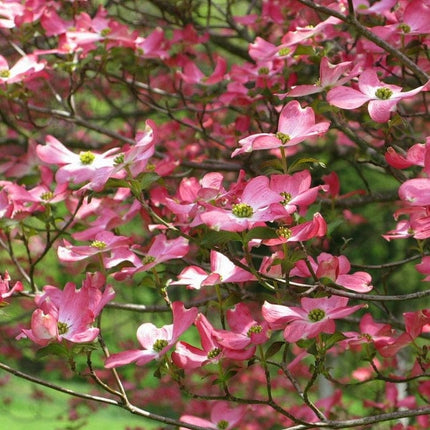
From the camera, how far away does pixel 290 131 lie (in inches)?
43.1

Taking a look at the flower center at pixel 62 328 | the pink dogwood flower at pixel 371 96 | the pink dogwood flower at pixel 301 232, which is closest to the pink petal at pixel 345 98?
the pink dogwood flower at pixel 371 96

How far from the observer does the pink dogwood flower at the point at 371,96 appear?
1.12m

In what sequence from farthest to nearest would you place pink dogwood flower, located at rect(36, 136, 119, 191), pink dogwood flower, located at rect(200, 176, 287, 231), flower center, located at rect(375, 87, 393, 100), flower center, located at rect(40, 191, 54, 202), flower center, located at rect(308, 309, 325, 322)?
1. flower center, located at rect(40, 191, 54, 202)
2. pink dogwood flower, located at rect(36, 136, 119, 191)
3. flower center, located at rect(375, 87, 393, 100)
4. flower center, located at rect(308, 309, 325, 322)
5. pink dogwood flower, located at rect(200, 176, 287, 231)

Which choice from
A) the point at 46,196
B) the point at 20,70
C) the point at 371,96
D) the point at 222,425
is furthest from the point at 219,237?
the point at 20,70

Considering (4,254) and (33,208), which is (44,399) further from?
(33,208)

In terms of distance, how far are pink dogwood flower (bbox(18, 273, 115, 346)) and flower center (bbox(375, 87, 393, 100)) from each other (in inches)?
18.8

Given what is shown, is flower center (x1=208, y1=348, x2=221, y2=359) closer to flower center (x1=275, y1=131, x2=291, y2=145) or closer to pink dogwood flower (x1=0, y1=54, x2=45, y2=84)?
flower center (x1=275, y1=131, x2=291, y2=145)

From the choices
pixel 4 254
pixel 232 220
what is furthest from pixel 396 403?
pixel 4 254

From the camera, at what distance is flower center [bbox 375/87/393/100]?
1.15 metres

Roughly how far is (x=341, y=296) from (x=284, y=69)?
693 mm

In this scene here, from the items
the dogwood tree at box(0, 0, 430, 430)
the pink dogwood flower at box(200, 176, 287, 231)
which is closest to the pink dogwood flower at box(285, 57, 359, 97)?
the dogwood tree at box(0, 0, 430, 430)

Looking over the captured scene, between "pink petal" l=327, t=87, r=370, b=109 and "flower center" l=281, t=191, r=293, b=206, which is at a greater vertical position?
"pink petal" l=327, t=87, r=370, b=109

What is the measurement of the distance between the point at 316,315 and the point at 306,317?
0.01 metres

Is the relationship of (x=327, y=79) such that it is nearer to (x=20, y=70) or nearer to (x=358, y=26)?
(x=358, y=26)
